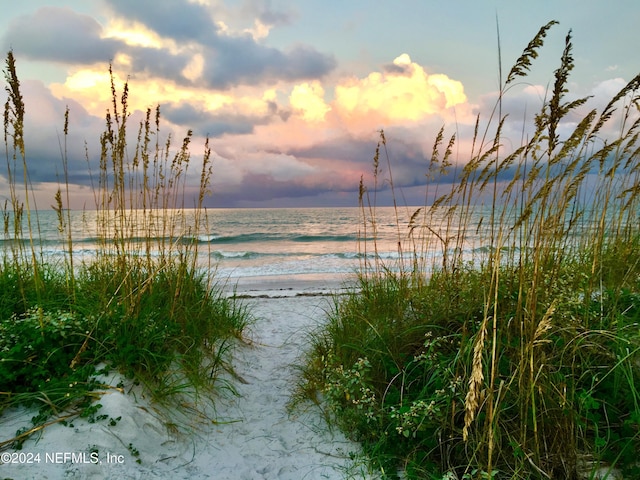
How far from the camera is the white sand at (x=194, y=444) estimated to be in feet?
9.24

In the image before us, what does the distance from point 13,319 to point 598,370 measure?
16.2ft

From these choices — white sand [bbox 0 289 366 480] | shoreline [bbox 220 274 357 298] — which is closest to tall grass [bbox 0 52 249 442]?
white sand [bbox 0 289 366 480]

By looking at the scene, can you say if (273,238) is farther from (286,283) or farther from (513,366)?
(513,366)

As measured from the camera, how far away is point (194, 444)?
3.29 metres

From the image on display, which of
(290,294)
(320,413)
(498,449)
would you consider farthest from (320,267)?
(498,449)

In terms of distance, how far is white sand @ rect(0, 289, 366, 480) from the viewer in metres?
2.82

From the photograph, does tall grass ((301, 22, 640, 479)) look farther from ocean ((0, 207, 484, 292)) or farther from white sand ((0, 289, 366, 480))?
ocean ((0, 207, 484, 292))

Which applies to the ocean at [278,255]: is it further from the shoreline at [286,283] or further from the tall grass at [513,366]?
the tall grass at [513,366]

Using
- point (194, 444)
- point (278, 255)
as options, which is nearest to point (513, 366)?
point (194, 444)

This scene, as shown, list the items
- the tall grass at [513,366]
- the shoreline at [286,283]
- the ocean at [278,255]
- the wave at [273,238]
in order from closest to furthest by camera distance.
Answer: the tall grass at [513,366]
the shoreline at [286,283]
the ocean at [278,255]
the wave at [273,238]

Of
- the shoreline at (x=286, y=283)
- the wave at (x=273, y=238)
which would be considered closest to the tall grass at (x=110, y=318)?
the shoreline at (x=286, y=283)

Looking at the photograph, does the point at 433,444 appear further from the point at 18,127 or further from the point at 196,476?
the point at 18,127

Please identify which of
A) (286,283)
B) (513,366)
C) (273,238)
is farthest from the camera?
(273,238)

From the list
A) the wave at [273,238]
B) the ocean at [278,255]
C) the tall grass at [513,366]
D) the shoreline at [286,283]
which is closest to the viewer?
the tall grass at [513,366]
